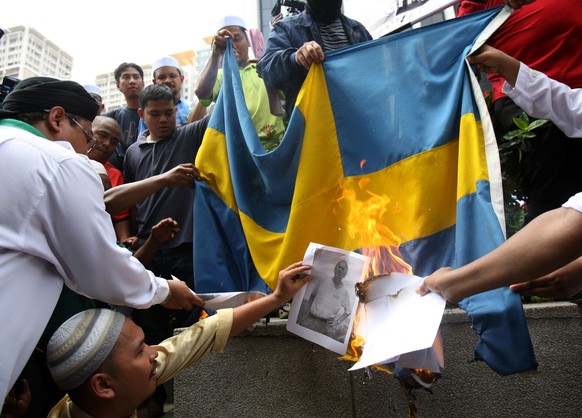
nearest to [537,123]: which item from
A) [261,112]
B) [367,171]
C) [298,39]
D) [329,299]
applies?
[367,171]

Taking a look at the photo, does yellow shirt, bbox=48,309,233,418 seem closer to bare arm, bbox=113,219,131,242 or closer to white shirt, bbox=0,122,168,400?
white shirt, bbox=0,122,168,400

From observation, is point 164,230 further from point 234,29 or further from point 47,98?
point 234,29

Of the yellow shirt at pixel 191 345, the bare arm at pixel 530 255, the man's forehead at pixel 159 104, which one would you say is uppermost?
the man's forehead at pixel 159 104

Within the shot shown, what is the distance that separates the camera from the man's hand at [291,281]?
222 centimetres

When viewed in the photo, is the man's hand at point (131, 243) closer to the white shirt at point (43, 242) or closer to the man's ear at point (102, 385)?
the white shirt at point (43, 242)

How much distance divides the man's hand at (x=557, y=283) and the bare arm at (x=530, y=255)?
0.96 ft

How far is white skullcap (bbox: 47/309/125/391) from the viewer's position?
1.77 m

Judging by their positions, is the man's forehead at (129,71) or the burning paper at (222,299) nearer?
the burning paper at (222,299)

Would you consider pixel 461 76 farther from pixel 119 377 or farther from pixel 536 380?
pixel 119 377

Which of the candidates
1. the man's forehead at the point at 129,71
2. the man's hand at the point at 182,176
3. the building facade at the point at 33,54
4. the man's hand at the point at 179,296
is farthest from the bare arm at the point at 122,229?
the building facade at the point at 33,54

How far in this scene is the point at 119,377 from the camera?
183 cm

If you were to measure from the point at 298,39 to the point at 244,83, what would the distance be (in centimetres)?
90

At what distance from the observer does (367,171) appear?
2617 millimetres

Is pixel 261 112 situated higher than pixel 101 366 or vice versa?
pixel 261 112
